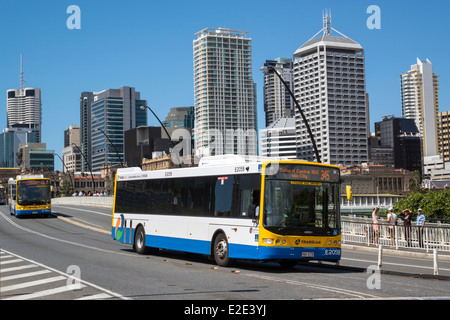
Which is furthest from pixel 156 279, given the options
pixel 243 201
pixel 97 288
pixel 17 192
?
pixel 17 192

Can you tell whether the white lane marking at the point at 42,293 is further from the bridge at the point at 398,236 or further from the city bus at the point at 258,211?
the bridge at the point at 398,236

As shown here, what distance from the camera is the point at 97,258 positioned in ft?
66.8

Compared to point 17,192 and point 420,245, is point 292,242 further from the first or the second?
point 17,192

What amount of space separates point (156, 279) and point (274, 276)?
3.02m

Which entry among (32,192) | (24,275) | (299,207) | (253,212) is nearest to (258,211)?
(253,212)

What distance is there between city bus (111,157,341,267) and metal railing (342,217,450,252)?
8513 mm

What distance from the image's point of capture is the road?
11.9 meters

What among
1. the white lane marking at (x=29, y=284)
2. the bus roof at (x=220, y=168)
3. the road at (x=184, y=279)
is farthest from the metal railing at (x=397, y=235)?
the white lane marking at (x=29, y=284)

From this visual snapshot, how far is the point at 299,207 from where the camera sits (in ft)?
55.0

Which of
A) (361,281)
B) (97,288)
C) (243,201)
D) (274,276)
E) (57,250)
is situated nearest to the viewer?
(97,288)

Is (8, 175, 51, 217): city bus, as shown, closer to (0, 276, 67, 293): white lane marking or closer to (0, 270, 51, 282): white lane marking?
(0, 270, 51, 282): white lane marking

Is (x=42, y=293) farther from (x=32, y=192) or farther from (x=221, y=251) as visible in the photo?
(x=32, y=192)

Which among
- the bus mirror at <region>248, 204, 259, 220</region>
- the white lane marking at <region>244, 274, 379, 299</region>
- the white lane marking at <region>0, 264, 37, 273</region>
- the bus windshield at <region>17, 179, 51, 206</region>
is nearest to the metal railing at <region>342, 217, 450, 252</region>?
the bus mirror at <region>248, 204, 259, 220</region>

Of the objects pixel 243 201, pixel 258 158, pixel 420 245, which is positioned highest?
pixel 258 158
